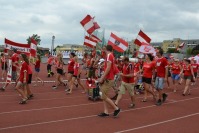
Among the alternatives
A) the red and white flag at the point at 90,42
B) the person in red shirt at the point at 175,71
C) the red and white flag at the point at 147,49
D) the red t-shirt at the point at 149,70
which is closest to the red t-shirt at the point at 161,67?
the red t-shirt at the point at 149,70

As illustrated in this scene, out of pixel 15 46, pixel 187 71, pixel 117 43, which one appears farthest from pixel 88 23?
pixel 187 71

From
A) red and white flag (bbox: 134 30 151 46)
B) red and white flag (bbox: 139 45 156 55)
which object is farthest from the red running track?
red and white flag (bbox: 134 30 151 46)

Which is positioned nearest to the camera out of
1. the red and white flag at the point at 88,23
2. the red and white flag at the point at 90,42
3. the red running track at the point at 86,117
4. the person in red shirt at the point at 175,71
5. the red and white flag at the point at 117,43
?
the red running track at the point at 86,117

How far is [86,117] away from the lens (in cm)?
865

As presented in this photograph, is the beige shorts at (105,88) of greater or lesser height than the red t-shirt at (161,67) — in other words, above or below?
below

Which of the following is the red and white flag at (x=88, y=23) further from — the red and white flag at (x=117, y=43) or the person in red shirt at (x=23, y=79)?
the person in red shirt at (x=23, y=79)

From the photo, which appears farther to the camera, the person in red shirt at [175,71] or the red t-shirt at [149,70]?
the person in red shirt at [175,71]

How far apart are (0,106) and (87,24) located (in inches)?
302

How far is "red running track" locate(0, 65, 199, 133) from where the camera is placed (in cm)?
743

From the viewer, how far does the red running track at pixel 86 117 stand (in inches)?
292

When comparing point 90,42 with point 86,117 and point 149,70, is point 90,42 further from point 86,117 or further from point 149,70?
point 86,117

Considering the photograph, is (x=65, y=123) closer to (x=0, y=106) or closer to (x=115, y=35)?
(x=0, y=106)

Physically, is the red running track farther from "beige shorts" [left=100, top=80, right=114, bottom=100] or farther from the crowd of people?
"beige shorts" [left=100, top=80, right=114, bottom=100]

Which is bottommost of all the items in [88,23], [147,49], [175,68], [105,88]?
[105,88]
